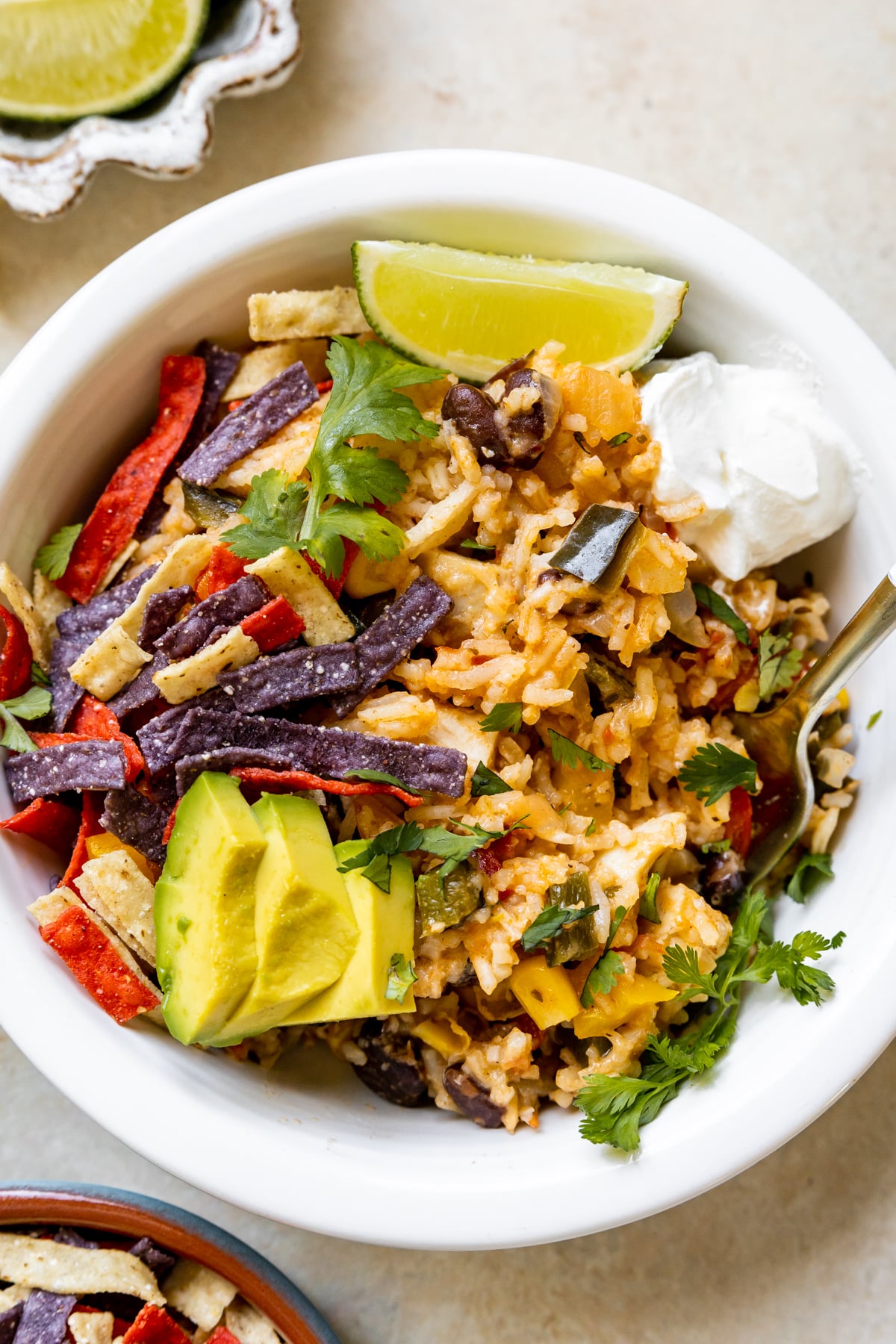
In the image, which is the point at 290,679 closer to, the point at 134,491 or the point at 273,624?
the point at 273,624

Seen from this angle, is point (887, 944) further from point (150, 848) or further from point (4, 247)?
point (4, 247)

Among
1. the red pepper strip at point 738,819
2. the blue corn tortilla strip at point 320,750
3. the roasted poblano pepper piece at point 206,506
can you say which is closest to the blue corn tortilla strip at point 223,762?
the blue corn tortilla strip at point 320,750

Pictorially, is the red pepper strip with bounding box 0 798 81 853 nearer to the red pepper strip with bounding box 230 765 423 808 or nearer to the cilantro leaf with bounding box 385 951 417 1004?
the red pepper strip with bounding box 230 765 423 808

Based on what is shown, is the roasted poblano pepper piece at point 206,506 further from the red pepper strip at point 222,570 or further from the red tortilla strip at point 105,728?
the red tortilla strip at point 105,728

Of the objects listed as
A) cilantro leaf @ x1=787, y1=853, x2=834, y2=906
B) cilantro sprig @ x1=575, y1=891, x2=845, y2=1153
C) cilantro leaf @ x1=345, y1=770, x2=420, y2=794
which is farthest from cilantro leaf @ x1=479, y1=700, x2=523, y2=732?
cilantro leaf @ x1=787, y1=853, x2=834, y2=906

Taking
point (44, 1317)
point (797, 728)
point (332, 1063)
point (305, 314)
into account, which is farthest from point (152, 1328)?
point (305, 314)

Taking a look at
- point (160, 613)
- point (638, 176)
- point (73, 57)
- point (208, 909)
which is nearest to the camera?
point (208, 909)
